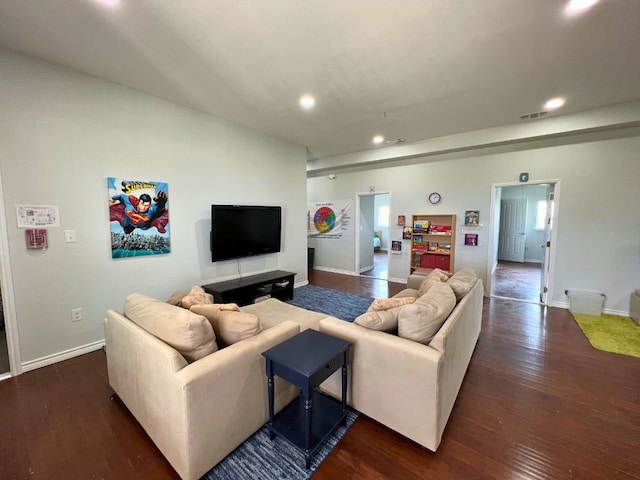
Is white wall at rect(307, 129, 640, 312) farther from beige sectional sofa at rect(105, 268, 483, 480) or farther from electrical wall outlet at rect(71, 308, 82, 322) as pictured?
electrical wall outlet at rect(71, 308, 82, 322)

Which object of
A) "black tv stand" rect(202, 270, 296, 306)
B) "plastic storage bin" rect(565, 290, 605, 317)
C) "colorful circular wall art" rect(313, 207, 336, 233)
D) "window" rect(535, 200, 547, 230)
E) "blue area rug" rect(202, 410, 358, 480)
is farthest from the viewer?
"window" rect(535, 200, 547, 230)

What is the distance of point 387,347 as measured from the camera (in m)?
1.71

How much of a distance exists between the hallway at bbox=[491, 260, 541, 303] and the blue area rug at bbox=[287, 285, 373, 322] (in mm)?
2587

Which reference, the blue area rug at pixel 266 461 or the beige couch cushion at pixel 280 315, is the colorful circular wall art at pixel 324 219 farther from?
the blue area rug at pixel 266 461

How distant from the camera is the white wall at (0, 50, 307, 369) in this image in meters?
2.34

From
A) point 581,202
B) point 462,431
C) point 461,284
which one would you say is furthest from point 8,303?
point 581,202

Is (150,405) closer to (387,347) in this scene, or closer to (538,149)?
(387,347)

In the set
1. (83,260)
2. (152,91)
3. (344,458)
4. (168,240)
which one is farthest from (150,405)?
(152,91)

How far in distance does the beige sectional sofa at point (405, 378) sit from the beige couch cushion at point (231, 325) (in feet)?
1.79

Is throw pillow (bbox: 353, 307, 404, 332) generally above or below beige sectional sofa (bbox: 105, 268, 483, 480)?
above

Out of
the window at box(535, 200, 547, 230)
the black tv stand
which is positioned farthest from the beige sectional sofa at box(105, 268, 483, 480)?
the window at box(535, 200, 547, 230)

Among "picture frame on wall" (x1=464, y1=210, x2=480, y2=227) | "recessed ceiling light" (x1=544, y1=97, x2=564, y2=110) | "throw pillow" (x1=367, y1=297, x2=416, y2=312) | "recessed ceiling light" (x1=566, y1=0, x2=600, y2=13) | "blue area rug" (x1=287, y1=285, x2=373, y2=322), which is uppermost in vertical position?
"recessed ceiling light" (x1=544, y1=97, x2=564, y2=110)

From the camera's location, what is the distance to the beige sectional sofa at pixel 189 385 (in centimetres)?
136

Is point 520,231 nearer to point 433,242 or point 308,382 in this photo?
point 433,242
